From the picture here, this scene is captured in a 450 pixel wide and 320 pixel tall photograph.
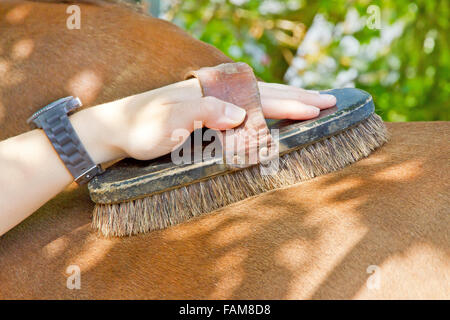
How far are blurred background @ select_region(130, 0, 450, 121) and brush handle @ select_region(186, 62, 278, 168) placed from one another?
202 centimetres

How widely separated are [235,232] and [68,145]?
18.4 inches

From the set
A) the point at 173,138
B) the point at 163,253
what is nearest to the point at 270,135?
the point at 173,138

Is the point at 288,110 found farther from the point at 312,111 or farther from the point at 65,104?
the point at 65,104

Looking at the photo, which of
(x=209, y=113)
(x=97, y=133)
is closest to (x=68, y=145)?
(x=97, y=133)

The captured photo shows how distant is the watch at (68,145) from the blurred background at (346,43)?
7.07 ft

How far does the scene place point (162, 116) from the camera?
4.01ft

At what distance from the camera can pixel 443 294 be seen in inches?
35.3

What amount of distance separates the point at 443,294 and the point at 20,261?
91 cm

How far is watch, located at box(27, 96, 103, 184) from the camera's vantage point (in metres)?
1.22

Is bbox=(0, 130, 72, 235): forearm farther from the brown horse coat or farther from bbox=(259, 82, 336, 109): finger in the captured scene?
bbox=(259, 82, 336, 109): finger

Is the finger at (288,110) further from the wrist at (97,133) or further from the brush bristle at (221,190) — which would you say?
the wrist at (97,133)

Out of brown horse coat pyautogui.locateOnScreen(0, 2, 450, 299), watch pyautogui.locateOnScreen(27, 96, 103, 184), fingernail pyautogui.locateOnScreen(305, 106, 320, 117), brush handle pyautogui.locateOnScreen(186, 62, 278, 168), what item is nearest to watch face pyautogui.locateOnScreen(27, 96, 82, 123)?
watch pyautogui.locateOnScreen(27, 96, 103, 184)
